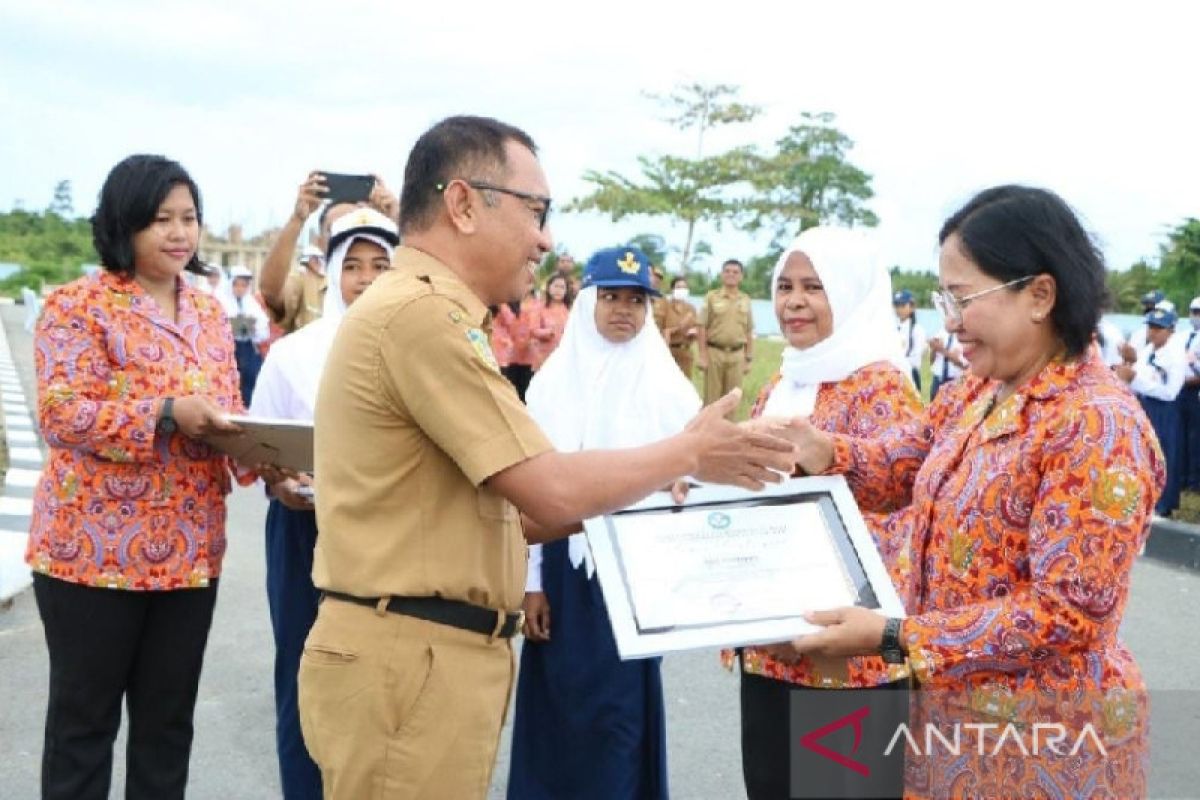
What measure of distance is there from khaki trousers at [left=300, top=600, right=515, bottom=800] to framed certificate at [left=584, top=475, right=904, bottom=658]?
0.31 m

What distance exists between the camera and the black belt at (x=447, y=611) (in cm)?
215

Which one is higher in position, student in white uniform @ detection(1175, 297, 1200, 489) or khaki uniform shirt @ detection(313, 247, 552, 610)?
khaki uniform shirt @ detection(313, 247, 552, 610)

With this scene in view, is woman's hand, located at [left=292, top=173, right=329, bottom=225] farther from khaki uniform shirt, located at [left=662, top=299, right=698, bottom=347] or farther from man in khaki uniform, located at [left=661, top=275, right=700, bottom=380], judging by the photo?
khaki uniform shirt, located at [left=662, top=299, right=698, bottom=347]

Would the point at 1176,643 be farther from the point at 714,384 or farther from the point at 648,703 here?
the point at 714,384

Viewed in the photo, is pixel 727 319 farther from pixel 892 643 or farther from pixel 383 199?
pixel 892 643

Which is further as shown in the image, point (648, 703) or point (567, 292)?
point (567, 292)

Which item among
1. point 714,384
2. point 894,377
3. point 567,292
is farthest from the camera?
point 714,384

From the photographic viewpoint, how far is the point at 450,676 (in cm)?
218

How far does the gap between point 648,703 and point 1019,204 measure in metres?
2.28

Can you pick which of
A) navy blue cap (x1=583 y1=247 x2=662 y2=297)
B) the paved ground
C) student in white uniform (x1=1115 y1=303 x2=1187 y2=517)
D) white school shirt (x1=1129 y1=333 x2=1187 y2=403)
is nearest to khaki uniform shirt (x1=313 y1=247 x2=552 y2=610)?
navy blue cap (x1=583 y1=247 x2=662 y2=297)

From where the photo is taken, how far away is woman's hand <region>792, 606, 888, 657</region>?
7.10ft

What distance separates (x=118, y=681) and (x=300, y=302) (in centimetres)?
338

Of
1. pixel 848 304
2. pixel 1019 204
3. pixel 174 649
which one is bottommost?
pixel 174 649

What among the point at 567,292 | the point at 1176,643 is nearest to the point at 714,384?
the point at 567,292
